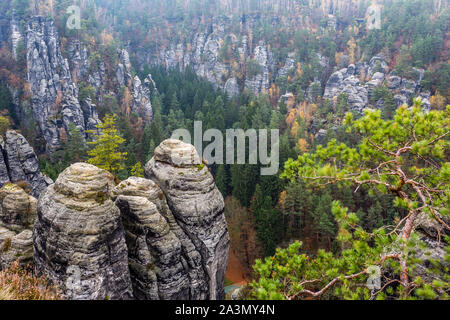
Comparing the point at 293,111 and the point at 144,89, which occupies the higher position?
the point at 144,89

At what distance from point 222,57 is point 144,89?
47.9 metres

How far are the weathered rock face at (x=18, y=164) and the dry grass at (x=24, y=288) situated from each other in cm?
3305

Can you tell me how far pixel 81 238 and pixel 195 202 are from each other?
6957 millimetres

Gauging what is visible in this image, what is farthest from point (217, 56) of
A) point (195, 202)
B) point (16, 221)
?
point (16, 221)

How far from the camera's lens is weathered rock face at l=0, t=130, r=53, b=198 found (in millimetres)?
38438

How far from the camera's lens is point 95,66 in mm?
84875

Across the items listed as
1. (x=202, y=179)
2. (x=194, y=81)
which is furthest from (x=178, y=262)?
(x=194, y=81)

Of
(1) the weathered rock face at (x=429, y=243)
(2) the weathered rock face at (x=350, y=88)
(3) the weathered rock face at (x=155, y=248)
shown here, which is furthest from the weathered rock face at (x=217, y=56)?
(1) the weathered rock face at (x=429, y=243)

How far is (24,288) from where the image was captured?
34.4ft
